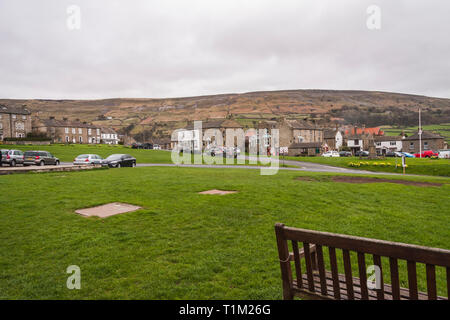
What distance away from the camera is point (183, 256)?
20.1 feet

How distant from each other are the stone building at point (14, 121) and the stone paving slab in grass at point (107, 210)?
10167cm

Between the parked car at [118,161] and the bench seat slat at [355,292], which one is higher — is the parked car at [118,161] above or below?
above

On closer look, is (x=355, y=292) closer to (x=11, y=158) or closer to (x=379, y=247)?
(x=379, y=247)

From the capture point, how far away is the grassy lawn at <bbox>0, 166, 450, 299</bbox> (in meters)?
4.91

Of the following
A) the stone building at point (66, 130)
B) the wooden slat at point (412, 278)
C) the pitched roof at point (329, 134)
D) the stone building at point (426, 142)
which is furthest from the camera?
the stone building at point (66, 130)

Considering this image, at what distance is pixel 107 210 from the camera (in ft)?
33.8

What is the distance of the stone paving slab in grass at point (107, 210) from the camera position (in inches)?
382

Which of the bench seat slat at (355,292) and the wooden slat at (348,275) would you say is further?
the bench seat slat at (355,292)

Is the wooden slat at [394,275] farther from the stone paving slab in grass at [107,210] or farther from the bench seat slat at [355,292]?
the stone paving slab in grass at [107,210]

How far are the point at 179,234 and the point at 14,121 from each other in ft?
361

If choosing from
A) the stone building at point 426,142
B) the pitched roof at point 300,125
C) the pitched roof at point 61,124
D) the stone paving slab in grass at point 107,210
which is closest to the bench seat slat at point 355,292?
the stone paving slab in grass at point 107,210
